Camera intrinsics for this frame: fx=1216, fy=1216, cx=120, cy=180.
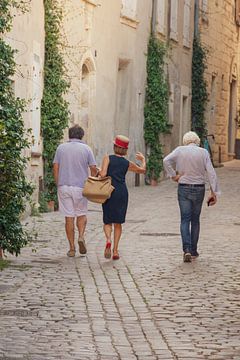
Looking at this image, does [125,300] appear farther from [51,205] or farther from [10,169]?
[51,205]

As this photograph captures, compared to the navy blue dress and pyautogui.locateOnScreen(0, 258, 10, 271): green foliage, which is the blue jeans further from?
pyautogui.locateOnScreen(0, 258, 10, 271): green foliage

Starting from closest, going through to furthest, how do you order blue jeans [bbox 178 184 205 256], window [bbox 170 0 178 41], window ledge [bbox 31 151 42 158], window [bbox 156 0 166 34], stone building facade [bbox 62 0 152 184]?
blue jeans [bbox 178 184 205 256] < window ledge [bbox 31 151 42 158] < stone building facade [bbox 62 0 152 184] < window [bbox 156 0 166 34] < window [bbox 170 0 178 41]

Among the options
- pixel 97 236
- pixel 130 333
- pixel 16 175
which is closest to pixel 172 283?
pixel 16 175

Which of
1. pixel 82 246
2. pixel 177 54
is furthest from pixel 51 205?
pixel 177 54

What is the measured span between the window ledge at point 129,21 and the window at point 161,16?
2.27 metres

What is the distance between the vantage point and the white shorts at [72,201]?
15.2 m

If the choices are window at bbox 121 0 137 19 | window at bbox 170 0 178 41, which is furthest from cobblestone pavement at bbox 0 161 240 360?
window at bbox 170 0 178 41

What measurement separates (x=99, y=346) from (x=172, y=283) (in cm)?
402

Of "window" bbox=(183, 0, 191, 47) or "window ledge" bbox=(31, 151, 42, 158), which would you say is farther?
"window" bbox=(183, 0, 191, 47)

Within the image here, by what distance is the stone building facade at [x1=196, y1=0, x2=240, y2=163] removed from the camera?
40.3 m

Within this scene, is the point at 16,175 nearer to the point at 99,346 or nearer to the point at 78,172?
the point at 78,172

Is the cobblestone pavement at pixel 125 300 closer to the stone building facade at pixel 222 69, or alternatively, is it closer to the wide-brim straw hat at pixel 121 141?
the wide-brim straw hat at pixel 121 141

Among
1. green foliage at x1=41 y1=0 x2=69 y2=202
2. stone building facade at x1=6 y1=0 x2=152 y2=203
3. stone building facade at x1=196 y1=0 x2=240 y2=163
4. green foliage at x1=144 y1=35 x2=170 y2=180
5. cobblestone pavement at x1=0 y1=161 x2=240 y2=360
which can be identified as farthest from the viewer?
stone building facade at x1=196 y1=0 x2=240 y2=163

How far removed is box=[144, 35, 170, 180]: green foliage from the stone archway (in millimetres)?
5403
